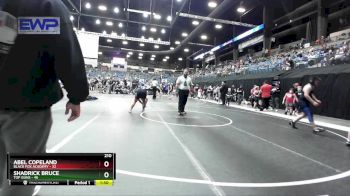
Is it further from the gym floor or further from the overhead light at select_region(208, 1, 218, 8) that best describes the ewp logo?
the overhead light at select_region(208, 1, 218, 8)

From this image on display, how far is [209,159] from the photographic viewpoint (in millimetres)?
5383

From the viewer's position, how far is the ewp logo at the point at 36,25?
175 cm

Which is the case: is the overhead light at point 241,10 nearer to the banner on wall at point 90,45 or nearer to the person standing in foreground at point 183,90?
the banner on wall at point 90,45

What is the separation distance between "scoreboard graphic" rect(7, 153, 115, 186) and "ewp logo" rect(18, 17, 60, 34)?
648 millimetres

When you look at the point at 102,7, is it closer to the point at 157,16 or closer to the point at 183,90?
the point at 157,16

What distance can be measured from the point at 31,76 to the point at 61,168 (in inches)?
21.4

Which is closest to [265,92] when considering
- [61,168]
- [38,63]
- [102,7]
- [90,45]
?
[90,45]

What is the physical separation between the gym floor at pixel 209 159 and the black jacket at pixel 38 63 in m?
1.84

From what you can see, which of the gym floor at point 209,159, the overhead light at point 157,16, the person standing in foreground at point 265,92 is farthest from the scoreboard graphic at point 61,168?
the overhead light at point 157,16

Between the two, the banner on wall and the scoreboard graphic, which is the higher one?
the banner on wall

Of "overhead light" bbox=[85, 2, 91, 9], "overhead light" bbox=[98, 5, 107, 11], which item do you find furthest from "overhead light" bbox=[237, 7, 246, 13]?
"overhead light" bbox=[85, 2, 91, 9]

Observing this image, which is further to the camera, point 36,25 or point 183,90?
point 183,90

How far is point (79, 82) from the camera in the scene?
1877 mm

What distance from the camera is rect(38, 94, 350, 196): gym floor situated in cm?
384
